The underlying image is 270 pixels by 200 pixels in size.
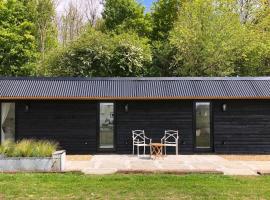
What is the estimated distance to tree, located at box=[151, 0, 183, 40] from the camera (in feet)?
122

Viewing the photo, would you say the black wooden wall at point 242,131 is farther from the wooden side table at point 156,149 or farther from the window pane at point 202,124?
the wooden side table at point 156,149

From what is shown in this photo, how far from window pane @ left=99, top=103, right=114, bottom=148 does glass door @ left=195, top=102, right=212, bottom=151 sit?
125 inches

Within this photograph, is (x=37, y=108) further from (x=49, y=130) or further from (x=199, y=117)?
(x=199, y=117)

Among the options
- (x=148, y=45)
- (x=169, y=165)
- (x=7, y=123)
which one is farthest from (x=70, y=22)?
(x=169, y=165)

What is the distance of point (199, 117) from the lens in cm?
1664

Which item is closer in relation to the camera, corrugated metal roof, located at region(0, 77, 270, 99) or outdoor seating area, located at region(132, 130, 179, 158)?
outdoor seating area, located at region(132, 130, 179, 158)

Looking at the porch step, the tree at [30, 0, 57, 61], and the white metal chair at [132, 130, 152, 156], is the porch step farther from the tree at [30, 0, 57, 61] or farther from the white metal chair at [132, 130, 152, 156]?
the tree at [30, 0, 57, 61]

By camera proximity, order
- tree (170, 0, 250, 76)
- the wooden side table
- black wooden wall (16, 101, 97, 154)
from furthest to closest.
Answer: tree (170, 0, 250, 76)
black wooden wall (16, 101, 97, 154)
the wooden side table

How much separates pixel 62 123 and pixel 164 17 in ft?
76.7

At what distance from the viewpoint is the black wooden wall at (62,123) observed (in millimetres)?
16344

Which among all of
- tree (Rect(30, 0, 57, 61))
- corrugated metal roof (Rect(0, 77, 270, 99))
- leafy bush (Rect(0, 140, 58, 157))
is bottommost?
leafy bush (Rect(0, 140, 58, 157))

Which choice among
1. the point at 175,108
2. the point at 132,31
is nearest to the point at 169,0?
the point at 132,31

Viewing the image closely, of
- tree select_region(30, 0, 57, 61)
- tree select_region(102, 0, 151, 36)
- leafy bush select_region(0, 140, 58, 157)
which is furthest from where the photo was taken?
tree select_region(30, 0, 57, 61)

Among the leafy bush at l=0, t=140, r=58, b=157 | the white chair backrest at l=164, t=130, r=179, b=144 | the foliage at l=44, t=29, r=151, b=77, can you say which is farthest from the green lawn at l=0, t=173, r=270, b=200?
the foliage at l=44, t=29, r=151, b=77
